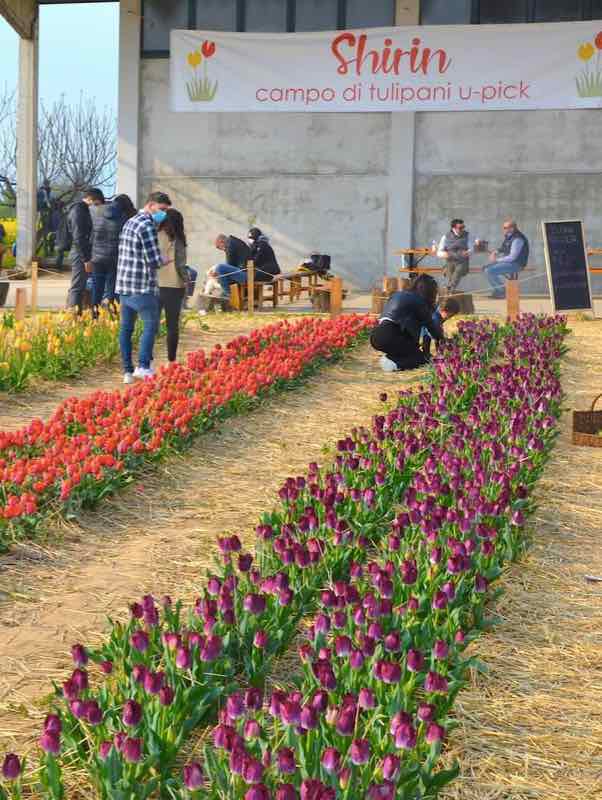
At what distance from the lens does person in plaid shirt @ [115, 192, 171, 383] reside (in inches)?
399

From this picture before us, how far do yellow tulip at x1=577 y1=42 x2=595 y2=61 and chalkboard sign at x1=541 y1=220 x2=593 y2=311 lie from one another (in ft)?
20.5

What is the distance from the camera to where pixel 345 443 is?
6.46m

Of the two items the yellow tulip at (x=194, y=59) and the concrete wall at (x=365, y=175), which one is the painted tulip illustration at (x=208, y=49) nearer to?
the yellow tulip at (x=194, y=59)

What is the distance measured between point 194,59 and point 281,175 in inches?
135

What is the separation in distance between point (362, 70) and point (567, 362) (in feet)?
40.1

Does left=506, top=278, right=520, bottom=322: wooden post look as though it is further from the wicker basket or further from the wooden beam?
the wooden beam

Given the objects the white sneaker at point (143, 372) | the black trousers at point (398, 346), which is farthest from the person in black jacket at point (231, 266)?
the white sneaker at point (143, 372)

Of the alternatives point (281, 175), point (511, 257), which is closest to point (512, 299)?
point (511, 257)

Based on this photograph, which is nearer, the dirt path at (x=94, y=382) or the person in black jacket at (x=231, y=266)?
the dirt path at (x=94, y=382)

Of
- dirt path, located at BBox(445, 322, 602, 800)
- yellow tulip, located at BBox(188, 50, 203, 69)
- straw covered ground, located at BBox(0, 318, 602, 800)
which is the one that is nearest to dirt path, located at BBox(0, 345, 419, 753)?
straw covered ground, located at BBox(0, 318, 602, 800)

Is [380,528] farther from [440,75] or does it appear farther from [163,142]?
[163,142]

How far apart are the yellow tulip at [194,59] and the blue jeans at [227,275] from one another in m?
6.31

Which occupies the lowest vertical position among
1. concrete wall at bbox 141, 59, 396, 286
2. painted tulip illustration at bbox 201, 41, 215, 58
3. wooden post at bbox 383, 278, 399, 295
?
wooden post at bbox 383, 278, 399, 295

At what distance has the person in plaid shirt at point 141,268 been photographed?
10133 mm
